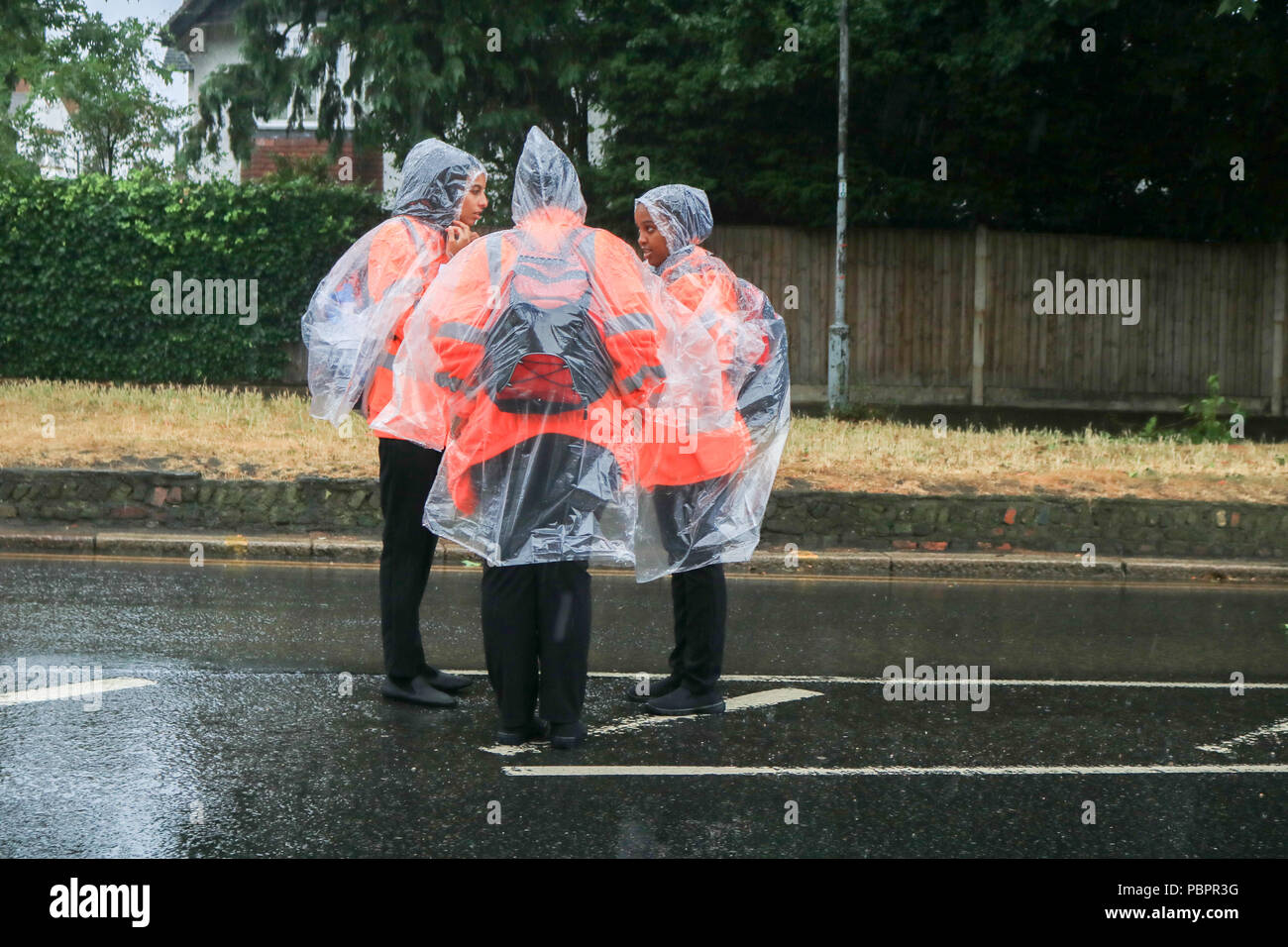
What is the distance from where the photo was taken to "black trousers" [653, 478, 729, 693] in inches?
226

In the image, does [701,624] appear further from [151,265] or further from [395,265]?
[151,265]

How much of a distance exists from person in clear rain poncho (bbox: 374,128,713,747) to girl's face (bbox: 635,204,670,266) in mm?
643

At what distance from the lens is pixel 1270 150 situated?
18.2 metres

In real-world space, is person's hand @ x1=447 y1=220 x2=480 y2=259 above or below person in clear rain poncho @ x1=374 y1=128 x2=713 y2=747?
above

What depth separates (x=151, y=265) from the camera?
17.9 metres

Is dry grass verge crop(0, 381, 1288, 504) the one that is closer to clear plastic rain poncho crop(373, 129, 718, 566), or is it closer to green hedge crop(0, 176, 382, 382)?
green hedge crop(0, 176, 382, 382)

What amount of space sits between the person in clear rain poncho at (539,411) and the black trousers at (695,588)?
17.1 inches

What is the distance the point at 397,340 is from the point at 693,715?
1.89 m

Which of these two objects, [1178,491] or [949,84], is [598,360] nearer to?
[1178,491]

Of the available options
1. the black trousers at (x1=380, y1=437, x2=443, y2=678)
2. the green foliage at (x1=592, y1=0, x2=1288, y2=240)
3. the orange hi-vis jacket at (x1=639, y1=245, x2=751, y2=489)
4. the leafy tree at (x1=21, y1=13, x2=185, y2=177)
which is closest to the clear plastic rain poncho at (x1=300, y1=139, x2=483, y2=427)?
the black trousers at (x1=380, y1=437, x2=443, y2=678)

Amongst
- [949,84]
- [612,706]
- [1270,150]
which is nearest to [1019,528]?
[612,706]
